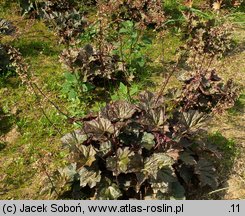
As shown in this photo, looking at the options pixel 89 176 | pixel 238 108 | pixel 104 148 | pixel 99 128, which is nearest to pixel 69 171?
pixel 89 176

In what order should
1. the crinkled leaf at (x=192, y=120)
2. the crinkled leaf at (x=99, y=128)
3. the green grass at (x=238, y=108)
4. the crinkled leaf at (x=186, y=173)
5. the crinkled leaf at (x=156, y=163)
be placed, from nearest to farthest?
the crinkled leaf at (x=156, y=163) < the crinkled leaf at (x=99, y=128) < the crinkled leaf at (x=186, y=173) < the crinkled leaf at (x=192, y=120) < the green grass at (x=238, y=108)

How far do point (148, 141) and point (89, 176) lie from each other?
0.76 meters

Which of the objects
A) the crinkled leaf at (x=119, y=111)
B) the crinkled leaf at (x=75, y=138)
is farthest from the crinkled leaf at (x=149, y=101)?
the crinkled leaf at (x=75, y=138)

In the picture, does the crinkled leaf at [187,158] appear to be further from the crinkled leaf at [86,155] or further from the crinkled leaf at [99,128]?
the crinkled leaf at [86,155]

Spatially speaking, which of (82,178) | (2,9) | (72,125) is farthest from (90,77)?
(2,9)

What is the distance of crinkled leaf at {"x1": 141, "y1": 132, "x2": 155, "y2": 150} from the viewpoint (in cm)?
502

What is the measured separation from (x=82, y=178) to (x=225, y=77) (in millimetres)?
3157

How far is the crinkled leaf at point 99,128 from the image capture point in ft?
16.3

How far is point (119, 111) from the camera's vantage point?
17.0 feet

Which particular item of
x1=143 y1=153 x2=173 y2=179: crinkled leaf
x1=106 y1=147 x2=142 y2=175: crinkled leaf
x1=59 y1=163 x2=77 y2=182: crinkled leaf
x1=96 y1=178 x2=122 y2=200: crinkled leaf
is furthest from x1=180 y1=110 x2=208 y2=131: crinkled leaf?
x1=59 y1=163 x2=77 y2=182: crinkled leaf

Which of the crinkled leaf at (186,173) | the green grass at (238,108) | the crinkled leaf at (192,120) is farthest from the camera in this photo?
the green grass at (238,108)

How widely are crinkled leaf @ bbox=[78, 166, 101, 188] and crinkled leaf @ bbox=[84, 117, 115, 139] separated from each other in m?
0.37

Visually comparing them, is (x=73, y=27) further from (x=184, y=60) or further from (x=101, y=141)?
(x=101, y=141)

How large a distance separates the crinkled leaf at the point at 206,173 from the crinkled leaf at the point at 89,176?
1.14 m
